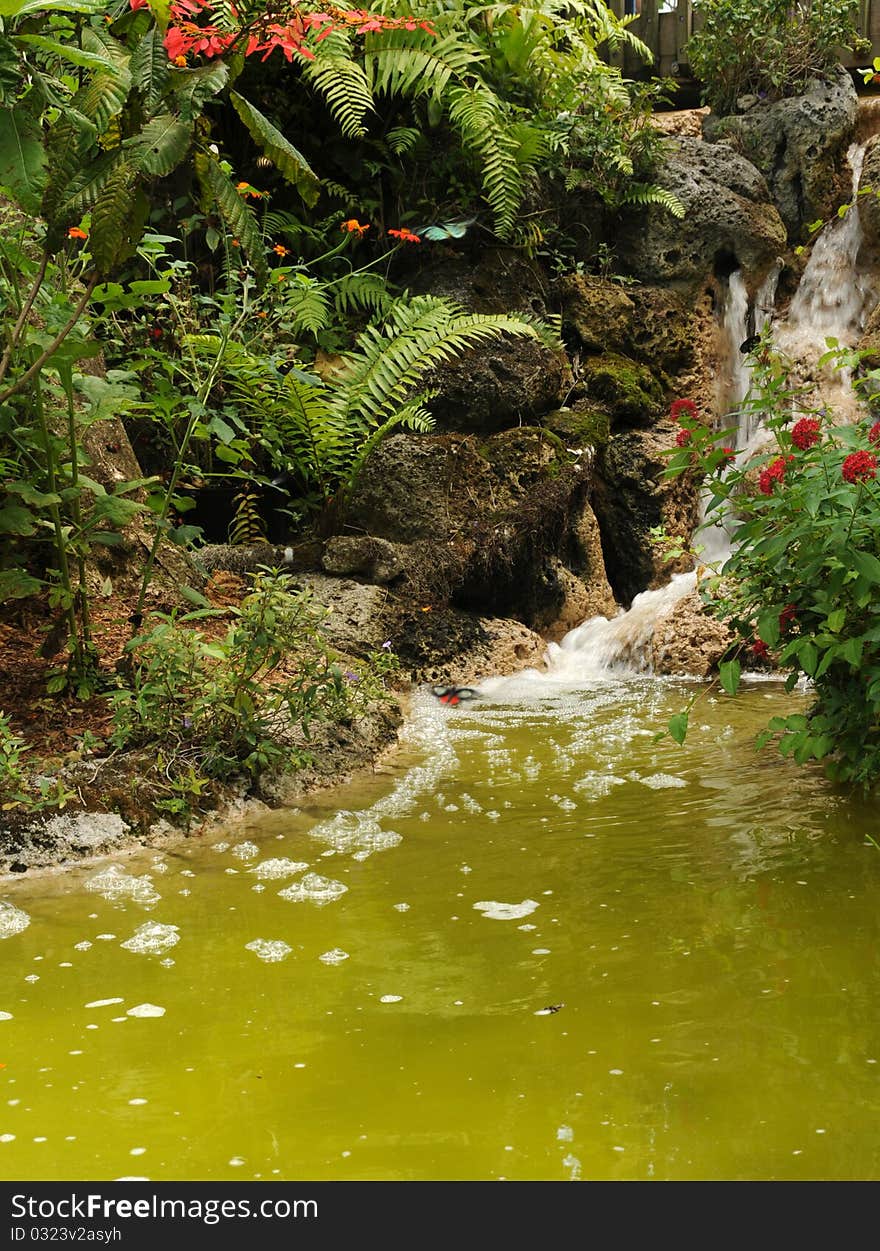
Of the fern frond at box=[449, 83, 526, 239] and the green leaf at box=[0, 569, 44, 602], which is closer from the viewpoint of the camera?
the green leaf at box=[0, 569, 44, 602]

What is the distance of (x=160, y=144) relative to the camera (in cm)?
359

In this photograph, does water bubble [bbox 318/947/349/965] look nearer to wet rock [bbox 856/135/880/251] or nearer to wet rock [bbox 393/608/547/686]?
wet rock [bbox 393/608/547/686]

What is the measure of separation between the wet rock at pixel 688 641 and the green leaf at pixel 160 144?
4091 millimetres

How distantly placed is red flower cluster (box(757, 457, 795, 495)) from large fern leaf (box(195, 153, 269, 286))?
1.90 meters

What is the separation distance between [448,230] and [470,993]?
22.7ft

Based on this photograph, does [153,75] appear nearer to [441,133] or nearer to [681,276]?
[441,133]

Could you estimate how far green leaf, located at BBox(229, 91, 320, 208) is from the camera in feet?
12.4

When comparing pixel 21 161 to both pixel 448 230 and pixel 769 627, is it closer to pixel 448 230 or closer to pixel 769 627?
pixel 769 627

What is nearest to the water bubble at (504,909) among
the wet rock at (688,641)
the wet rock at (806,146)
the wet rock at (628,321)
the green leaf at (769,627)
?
the green leaf at (769,627)

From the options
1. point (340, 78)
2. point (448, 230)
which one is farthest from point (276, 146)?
point (340, 78)

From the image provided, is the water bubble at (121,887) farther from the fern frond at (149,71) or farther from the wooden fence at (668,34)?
the wooden fence at (668,34)

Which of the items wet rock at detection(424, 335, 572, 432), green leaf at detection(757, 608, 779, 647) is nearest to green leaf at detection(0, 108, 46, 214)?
green leaf at detection(757, 608, 779, 647)

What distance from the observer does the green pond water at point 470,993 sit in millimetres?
1961
